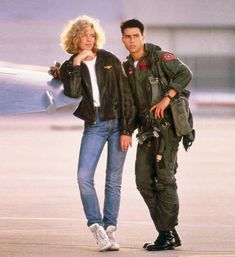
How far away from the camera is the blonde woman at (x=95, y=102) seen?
30.2 ft

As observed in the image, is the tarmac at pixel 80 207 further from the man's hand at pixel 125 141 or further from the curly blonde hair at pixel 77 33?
the curly blonde hair at pixel 77 33

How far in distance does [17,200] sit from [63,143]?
40.6 feet

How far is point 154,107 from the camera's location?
928 centimetres

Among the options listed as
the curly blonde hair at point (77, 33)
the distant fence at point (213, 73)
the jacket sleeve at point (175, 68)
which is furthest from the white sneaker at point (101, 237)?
the distant fence at point (213, 73)

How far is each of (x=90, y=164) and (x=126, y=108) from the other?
461 mm

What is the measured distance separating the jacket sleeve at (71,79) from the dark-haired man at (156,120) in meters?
0.40

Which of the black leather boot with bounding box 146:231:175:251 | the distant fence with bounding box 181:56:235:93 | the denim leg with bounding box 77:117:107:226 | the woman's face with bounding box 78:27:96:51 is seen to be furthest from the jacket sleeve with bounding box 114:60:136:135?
the distant fence with bounding box 181:56:235:93

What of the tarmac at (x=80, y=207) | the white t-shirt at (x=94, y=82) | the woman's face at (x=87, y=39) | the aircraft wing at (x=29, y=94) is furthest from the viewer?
the tarmac at (x=80, y=207)

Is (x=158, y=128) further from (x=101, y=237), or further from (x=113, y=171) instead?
(x=101, y=237)

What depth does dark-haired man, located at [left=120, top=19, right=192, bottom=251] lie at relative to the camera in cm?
930

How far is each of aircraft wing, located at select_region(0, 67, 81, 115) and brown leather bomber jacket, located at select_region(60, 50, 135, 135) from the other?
10cm

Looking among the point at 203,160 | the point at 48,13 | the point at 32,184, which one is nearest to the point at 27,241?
the point at 48,13

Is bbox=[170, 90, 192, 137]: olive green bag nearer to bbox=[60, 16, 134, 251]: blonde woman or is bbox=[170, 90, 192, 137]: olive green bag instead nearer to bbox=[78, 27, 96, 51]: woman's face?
bbox=[60, 16, 134, 251]: blonde woman

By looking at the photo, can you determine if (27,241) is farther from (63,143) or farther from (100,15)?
(63,143)
